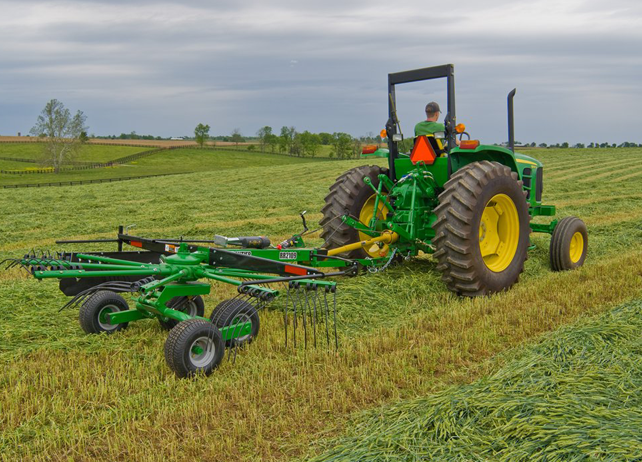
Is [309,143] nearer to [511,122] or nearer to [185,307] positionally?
[511,122]

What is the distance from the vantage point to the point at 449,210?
5980mm

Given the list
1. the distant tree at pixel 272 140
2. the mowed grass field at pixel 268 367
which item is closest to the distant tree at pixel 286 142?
the distant tree at pixel 272 140

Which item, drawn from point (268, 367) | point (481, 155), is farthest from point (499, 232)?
point (268, 367)

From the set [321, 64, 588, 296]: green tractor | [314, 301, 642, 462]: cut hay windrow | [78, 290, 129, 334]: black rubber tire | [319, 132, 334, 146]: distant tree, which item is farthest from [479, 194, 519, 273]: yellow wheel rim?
[319, 132, 334, 146]: distant tree

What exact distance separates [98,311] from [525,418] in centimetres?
367

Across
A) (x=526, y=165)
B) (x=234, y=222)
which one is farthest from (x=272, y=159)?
(x=526, y=165)

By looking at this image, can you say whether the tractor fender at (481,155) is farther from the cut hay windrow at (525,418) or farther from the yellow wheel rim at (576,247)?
the cut hay windrow at (525,418)

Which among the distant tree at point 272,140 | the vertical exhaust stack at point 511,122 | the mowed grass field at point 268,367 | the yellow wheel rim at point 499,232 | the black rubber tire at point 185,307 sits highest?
the distant tree at point 272,140

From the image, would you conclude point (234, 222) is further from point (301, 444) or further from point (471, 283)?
point (301, 444)

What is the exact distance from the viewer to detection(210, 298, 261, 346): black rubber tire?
4848 mm

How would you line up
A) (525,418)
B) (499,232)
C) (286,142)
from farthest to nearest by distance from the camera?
(286,142) → (499,232) → (525,418)

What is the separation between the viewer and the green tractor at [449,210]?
6.02m

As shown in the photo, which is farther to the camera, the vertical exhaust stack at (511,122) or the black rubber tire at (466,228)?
the vertical exhaust stack at (511,122)

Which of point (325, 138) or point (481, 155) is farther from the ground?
point (325, 138)
